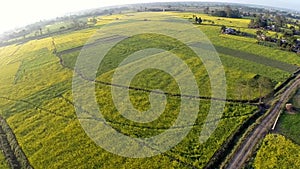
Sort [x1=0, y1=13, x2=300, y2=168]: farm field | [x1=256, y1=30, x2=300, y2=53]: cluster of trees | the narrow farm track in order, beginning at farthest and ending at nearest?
1. [x1=256, y1=30, x2=300, y2=53]: cluster of trees
2. [x1=0, y1=13, x2=300, y2=168]: farm field
3. the narrow farm track

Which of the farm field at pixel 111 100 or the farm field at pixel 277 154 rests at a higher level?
the farm field at pixel 111 100

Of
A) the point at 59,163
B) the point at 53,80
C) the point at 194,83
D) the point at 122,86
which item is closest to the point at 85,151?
the point at 59,163

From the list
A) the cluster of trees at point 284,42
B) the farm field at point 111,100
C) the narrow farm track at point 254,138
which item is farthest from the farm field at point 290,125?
the cluster of trees at point 284,42

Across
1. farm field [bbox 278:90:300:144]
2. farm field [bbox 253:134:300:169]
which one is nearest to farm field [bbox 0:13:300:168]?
farm field [bbox 253:134:300:169]

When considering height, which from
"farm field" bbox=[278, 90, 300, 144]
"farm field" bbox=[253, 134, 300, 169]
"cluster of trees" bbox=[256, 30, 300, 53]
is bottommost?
"farm field" bbox=[253, 134, 300, 169]

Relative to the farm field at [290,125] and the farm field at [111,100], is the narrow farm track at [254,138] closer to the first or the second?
the farm field at [290,125]

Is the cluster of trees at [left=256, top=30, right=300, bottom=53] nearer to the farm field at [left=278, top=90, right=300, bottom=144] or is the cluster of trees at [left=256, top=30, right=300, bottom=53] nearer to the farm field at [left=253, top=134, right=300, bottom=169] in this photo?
the farm field at [left=278, top=90, right=300, bottom=144]

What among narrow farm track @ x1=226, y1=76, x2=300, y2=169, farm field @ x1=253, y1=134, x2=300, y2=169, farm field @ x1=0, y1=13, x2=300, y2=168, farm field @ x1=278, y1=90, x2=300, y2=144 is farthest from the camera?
farm field @ x1=278, y1=90, x2=300, y2=144

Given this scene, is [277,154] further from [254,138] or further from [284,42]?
[284,42]

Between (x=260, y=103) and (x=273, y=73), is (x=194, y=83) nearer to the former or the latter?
(x=260, y=103)
